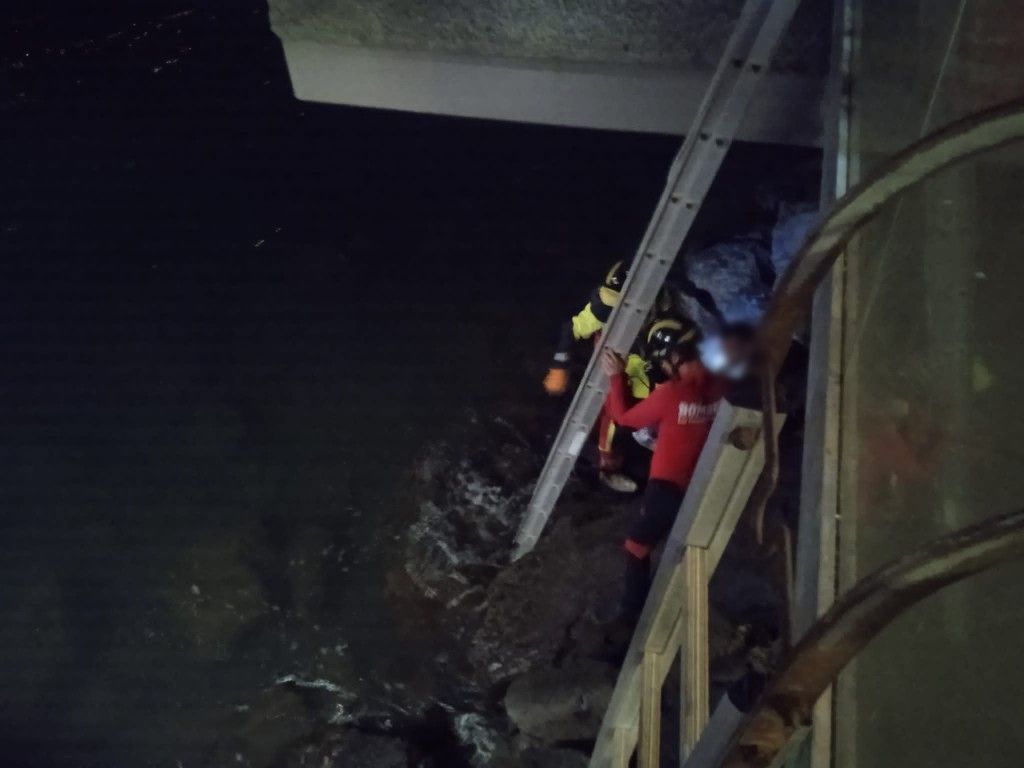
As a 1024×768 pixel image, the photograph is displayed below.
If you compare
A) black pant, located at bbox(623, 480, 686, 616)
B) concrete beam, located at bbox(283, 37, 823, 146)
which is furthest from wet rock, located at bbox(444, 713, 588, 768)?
concrete beam, located at bbox(283, 37, 823, 146)

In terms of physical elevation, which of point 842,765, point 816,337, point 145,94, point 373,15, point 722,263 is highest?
point 145,94

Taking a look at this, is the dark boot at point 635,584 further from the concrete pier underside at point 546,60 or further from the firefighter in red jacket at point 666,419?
the concrete pier underside at point 546,60

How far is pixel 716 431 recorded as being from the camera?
265 cm

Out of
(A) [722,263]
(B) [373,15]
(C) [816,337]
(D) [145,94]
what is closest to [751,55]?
→ (C) [816,337]

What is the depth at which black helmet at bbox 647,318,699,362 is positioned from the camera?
12.2ft

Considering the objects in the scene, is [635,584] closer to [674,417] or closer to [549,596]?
[549,596]

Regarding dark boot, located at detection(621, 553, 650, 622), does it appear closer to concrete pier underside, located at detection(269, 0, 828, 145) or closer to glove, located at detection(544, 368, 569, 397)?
glove, located at detection(544, 368, 569, 397)

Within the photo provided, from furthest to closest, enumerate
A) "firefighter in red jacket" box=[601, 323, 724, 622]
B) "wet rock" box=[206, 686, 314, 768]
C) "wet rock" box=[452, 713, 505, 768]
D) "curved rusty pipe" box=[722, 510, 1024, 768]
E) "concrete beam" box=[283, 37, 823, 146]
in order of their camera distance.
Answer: "wet rock" box=[206, 686, 314, 768] → "wet rock" box=[452, 713, 505, 768] → "concrete beam" box=[283, 37, 823, 146] → "firefighter in red jacket" box=[601, 323, 724, 622] → "curved rusty pipe" box=[722, 510, 1024, 768]

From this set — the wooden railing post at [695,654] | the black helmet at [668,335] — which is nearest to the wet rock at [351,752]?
the wooden railing post at [695,654]

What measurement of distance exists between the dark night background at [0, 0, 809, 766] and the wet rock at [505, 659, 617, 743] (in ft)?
3.42

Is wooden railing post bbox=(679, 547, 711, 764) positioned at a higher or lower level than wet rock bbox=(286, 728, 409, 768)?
higher

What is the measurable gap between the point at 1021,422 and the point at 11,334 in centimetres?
784

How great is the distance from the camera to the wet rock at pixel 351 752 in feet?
16.1

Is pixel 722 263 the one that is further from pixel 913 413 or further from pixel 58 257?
pixel 58 257
